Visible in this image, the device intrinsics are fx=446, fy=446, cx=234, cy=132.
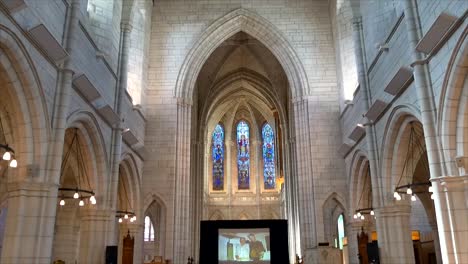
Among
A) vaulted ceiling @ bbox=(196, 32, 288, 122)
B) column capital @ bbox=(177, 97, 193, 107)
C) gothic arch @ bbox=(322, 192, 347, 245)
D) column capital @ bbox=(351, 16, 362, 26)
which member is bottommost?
gothic arch @ bbox=(322, 192, 347, 245)

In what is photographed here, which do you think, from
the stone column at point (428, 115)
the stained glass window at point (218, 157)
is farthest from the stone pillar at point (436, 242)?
the stained glass window at point (218, 157)

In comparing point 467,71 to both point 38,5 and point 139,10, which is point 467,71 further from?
point 139,10

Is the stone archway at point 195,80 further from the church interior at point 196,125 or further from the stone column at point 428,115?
the stone column at point 428,115

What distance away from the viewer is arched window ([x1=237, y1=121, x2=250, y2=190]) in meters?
40.5

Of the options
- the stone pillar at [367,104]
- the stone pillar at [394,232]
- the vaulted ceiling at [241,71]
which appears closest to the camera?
the stone pillar at [394,232]

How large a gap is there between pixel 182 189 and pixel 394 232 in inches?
370

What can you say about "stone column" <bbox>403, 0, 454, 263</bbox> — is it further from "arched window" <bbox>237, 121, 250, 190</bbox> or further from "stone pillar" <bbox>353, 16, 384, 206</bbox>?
"arched window" <bbox>237, 121, 250, 190</bbox>

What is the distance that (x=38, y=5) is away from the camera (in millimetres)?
10266


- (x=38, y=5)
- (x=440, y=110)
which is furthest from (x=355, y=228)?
(x=38, y=5)

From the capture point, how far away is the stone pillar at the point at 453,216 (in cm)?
947

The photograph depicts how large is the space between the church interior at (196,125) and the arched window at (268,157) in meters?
9.20

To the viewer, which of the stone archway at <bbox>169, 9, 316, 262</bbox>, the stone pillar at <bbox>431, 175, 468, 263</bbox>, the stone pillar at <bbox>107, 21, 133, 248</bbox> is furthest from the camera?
the stone archway at <bbox>169, 9, 316, 262</bbox>

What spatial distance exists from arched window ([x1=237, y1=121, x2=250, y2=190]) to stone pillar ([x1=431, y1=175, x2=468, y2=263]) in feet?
102

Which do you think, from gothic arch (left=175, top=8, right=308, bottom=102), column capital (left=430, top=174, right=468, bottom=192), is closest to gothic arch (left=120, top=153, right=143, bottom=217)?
gothic arch (left=175, top=8, right=308, bottom=102)
